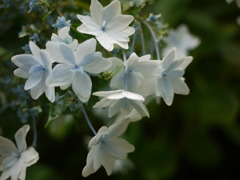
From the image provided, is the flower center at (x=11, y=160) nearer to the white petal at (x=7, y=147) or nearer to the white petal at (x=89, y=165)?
the white petal at (x=7, y=147)

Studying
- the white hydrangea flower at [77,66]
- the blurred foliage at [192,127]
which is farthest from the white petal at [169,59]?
the blurred foliage at [192,127]

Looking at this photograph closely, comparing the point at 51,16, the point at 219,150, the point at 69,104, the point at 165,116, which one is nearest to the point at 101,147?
the point at 69,104

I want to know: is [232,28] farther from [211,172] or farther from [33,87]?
[33,87]

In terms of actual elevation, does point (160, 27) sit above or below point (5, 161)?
above

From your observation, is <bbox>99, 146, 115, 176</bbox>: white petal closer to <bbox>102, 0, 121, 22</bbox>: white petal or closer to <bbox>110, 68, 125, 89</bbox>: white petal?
<bbox>110, 68, 125, 89</bbox>: white petal

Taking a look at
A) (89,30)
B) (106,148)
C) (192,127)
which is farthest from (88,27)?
→ (192,127)

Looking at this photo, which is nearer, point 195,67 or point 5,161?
point 5,161

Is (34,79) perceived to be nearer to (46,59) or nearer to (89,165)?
(46,59)
